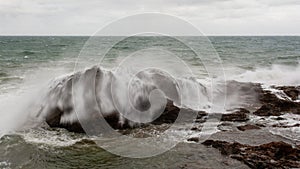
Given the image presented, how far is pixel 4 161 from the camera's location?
20.9ft

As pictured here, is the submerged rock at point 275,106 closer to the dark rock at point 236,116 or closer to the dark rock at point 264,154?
the dark rock at point 236,116

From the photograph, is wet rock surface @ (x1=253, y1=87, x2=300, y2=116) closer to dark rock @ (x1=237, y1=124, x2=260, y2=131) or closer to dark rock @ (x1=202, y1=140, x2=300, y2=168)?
dark rock @ (x1=237, y1=124, x2=260, y2=131)

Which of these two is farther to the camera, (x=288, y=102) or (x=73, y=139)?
(x=288, y=102)

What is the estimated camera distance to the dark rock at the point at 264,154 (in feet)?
19.7

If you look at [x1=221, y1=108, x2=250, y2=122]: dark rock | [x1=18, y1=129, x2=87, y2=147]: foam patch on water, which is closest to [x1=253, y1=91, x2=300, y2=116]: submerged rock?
[x1=221, y1=108, x2=250, y2=122]: dark rock

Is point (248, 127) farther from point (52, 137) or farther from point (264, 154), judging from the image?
point (52, 137)

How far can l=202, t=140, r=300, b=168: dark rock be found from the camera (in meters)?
6.02

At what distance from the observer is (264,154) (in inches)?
253

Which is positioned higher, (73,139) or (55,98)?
(55,98)

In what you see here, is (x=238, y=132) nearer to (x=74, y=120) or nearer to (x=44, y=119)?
(x=74, y=120)

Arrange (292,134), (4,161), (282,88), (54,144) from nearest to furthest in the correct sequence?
(4,161) → (54,144) → (292,134) → (282,88)

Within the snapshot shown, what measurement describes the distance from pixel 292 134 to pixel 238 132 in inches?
50.4

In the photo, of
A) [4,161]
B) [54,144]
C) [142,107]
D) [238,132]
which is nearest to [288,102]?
[238,132]

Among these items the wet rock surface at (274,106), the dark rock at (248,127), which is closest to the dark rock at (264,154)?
the dark rock at (248,127)
